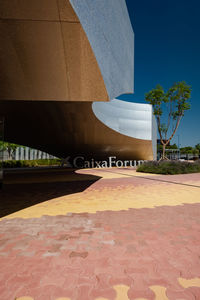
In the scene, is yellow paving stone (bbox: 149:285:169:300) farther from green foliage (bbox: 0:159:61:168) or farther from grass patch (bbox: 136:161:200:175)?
green foliage (bbox: 0:159:61:168)

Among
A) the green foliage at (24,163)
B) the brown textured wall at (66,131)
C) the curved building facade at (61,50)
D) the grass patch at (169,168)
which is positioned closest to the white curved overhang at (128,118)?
the brown textured wall at (66,131)

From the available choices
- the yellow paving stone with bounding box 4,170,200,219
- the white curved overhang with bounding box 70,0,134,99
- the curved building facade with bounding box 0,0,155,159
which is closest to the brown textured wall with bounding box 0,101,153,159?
the curved building facade with bounding box 0,0,155,159

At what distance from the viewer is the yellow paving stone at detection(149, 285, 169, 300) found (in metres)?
1.76

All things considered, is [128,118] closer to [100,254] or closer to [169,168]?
[169,168]

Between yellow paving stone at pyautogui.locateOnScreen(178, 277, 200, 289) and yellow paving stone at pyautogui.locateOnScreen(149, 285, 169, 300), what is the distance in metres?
0.22

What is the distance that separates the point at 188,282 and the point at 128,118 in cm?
2203

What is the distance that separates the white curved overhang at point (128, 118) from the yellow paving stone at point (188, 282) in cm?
1706

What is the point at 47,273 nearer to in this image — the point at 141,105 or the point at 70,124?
the point at 70,124

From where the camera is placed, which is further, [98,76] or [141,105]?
[141,105]

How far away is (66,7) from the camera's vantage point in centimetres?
349

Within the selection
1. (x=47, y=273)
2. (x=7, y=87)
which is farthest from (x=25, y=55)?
(x=47, y=273)

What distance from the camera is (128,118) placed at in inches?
914

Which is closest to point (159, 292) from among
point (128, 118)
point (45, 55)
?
point (45, 55)

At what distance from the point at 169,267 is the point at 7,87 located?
660 cm
